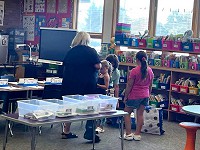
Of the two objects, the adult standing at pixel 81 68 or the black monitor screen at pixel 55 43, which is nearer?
the adult standing at pixel 81 68

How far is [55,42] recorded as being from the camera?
863 cm

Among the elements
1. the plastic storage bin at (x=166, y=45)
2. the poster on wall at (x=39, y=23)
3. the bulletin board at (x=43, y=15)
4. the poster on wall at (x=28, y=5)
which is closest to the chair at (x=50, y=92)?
the plastic storage bin at (x=166, y=45)

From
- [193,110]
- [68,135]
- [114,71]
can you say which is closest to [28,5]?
[114,71]

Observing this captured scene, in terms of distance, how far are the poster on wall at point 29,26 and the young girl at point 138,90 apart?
19.5ft

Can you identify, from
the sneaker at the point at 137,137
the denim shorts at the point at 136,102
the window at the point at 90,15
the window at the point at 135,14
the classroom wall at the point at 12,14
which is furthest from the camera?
the classroom wall at the point at 12,14

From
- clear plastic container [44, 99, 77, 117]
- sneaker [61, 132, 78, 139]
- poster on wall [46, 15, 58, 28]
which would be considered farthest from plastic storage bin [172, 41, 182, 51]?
poster on wall [46, 15, 58, 28]

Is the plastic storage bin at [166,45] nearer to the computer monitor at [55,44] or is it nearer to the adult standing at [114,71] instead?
the adult standing at [114,71]

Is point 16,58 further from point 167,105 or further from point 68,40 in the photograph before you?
point 167,105

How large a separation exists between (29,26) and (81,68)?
247 inches

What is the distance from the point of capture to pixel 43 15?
448 inches

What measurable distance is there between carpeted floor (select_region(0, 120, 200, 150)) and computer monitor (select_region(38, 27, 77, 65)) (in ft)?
6.36

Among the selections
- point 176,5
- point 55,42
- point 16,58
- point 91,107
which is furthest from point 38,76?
A: point 91,107

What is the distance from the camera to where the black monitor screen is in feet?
28.0

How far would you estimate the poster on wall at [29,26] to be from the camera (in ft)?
38.1
